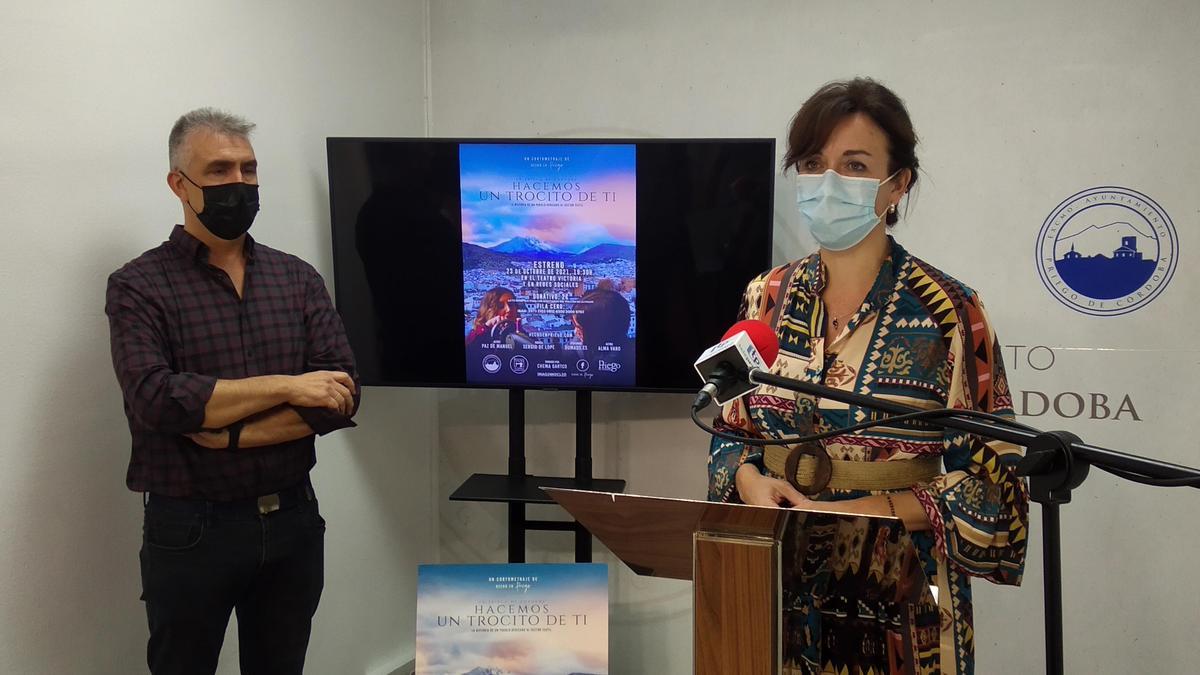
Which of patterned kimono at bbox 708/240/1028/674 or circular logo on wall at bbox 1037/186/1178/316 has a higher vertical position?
circular logo on wall at bbox 1037/186/1178/316

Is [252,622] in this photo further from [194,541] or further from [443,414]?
[443,414]

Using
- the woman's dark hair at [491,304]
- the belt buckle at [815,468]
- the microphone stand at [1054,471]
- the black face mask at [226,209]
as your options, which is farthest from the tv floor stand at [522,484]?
the microphone stand at [1054,471]

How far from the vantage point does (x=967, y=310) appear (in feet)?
5.76

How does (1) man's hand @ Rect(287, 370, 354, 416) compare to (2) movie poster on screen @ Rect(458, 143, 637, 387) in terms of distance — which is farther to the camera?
(2) movie poster on screen @ Rect(458, 143, 637, 387)

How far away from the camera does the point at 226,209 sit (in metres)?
Answer: 2.12

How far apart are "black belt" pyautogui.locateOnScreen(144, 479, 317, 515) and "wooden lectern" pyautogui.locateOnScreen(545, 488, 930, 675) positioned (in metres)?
1.18

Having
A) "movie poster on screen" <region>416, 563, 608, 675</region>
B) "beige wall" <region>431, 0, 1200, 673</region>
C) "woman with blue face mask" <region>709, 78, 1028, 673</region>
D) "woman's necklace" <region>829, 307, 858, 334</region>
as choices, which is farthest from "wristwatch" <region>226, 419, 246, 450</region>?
"beige wall" <region>431, 0, 1200, 673</region>

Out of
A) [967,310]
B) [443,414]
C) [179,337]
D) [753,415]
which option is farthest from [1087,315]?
[179,337]

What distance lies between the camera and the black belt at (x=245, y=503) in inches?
81.4

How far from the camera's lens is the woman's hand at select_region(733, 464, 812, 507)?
1.74 meters

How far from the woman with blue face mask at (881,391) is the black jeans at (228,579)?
3.58 feet

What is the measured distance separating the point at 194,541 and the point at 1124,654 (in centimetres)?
269

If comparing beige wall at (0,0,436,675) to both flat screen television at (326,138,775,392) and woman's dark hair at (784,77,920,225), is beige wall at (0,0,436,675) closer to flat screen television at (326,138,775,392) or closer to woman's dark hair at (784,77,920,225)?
flat screen television at (326,138,775,392)

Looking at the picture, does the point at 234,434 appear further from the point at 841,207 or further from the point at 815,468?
the point at 841,207
